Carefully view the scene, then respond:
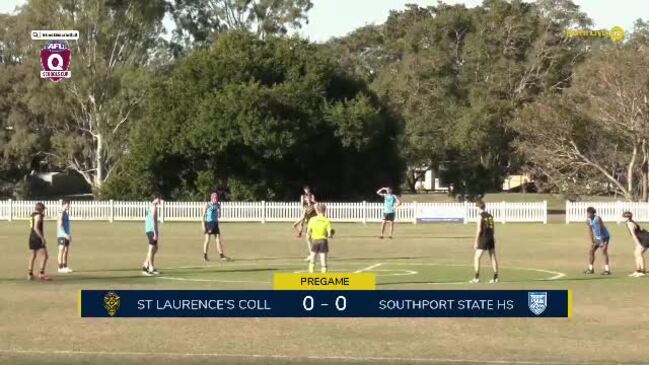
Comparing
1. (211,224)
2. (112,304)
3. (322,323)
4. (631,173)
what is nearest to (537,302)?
(322,323)

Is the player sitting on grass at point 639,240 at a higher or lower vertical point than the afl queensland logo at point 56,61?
lower

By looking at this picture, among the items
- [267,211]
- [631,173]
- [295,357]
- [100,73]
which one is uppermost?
[100,73]

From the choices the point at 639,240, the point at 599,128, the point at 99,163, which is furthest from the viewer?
the point at 99,163

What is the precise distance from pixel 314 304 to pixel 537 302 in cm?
375

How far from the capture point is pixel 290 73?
2238 inches

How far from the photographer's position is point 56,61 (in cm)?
6956

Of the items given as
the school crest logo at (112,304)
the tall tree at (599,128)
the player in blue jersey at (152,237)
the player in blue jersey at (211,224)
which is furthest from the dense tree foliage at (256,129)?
the school crest logo at (112,304)

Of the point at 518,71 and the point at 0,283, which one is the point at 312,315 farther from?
the point at 518,71

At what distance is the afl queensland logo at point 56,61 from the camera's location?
6876 cm

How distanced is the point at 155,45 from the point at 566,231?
39474mm

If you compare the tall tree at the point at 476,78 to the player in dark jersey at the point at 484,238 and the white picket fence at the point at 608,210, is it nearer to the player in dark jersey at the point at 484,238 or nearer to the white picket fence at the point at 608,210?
the white picket fence at the point at 608,210

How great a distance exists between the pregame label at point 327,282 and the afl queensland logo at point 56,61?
2045 inches

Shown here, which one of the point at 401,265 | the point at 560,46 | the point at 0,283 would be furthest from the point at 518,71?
the point at 0,283

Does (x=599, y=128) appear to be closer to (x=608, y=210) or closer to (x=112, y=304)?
(x=608, y=210)
